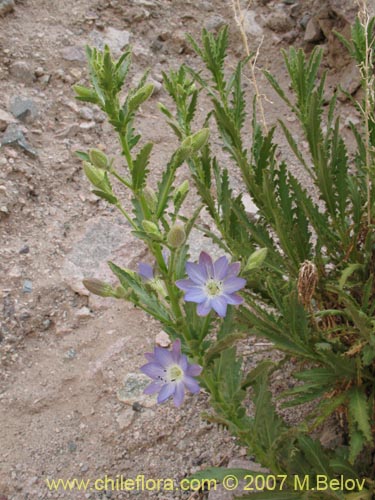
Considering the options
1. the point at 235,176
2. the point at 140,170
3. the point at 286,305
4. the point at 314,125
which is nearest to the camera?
the point at 140,170

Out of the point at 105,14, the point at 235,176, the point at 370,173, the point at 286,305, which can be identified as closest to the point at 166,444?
the point at 286,305

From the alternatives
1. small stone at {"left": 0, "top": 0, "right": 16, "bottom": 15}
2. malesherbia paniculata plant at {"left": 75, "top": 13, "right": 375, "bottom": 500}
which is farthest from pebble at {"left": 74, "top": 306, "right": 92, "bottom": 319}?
small stone at {"left": 0, "top": 0, "right": 16, "bottom": 15}

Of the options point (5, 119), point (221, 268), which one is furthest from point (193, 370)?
point (5, 119)

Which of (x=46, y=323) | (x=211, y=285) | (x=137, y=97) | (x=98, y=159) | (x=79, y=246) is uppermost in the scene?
(x=137, y=97)

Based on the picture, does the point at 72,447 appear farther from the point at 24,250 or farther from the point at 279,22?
the point at 279,22

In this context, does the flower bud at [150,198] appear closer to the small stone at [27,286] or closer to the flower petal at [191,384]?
the flower petal at [191,384]

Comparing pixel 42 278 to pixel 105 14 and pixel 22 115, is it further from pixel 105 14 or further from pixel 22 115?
pixel 105 14
